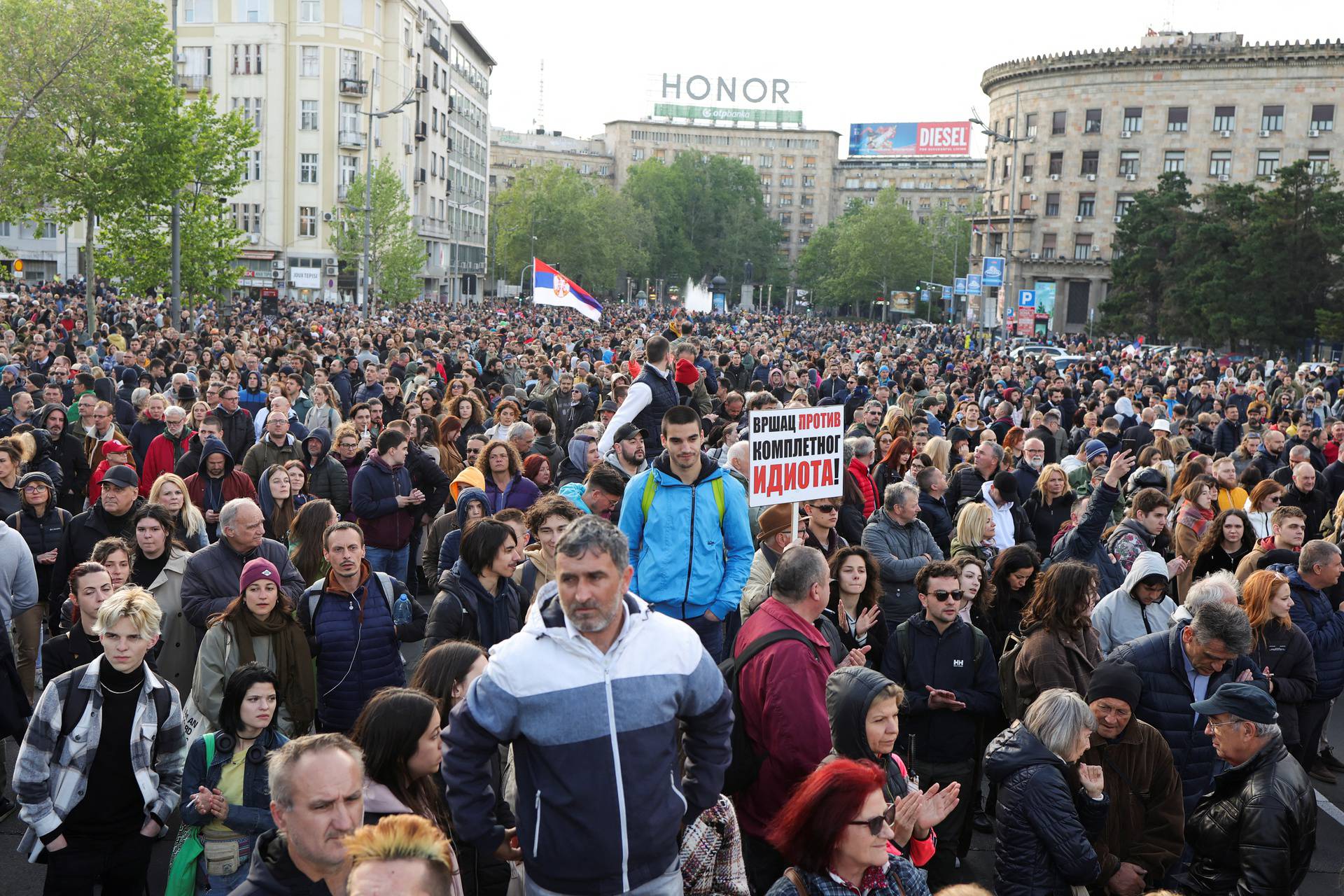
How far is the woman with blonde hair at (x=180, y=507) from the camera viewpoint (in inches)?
302

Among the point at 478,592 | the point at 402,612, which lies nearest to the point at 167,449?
the point at 402,612

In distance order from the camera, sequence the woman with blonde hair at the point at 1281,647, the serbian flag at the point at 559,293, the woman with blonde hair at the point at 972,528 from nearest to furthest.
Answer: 1. the woman with blonde hair at the point at 1281,647
2. the woman with blonde hair at the point at 972,528
3. the serbian flag at the point at 559,293

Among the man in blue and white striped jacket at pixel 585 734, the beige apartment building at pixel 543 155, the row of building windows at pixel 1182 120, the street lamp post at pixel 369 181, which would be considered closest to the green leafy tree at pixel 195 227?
the street lamp post at pixel 369 181

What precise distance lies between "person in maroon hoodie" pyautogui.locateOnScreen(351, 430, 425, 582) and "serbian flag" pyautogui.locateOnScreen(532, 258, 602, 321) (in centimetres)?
1729

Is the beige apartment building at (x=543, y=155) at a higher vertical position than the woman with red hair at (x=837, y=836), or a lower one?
higher

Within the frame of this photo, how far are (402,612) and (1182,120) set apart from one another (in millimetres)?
80529

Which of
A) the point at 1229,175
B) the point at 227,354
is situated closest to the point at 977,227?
the point at 1229,175

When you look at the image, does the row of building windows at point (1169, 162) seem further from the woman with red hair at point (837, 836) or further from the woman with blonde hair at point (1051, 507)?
the woman with red hair at point (837, 836)

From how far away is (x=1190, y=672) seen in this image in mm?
5930

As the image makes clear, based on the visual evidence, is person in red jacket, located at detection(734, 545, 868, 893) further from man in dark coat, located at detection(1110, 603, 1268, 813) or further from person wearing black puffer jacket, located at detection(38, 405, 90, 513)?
person wearing black puffer jacket, located at detection(38, 405, 90, 513)

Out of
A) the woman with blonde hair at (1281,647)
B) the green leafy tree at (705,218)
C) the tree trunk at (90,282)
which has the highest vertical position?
the green leafy tree at (705,218)

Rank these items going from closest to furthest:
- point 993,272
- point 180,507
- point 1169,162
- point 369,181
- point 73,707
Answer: point 73,707
point 180,507
point 993,272
point 369,181
point 1169,162

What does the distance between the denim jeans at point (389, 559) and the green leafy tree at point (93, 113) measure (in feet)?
71.6

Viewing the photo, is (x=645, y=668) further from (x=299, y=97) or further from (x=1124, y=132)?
(x=1124, y=132)
